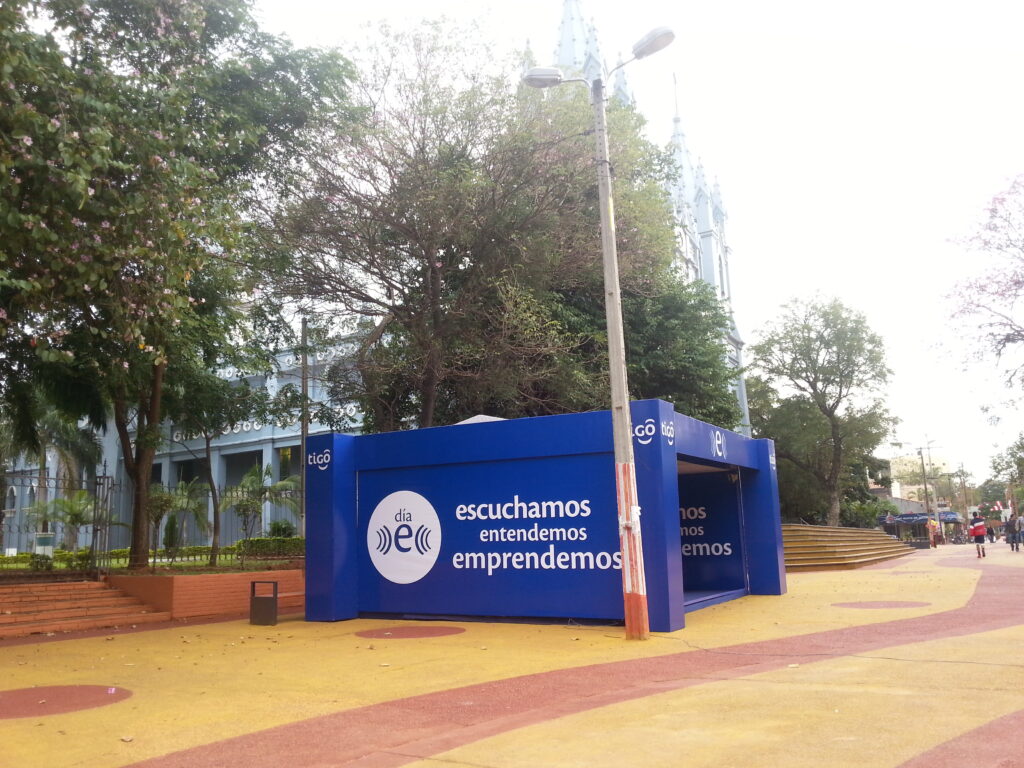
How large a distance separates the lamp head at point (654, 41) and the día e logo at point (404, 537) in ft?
24.0

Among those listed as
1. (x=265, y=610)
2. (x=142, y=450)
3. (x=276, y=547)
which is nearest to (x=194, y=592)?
(x=265, y=610)

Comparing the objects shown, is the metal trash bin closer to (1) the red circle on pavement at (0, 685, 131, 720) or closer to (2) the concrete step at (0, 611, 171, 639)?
(2) the concrete step at (0, 611, 171, 639)

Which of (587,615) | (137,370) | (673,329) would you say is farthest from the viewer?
(673,329)

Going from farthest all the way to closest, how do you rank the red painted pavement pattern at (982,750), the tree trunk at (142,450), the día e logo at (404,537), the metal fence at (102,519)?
1. the tree trunk at (142,450)
2. the metal fence at (102,519)
3. the día e logo at (404,537)
4. the red painted pavement pattern at (982,750)

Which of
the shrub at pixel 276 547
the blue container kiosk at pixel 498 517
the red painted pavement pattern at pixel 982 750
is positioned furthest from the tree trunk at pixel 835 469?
the red painted pavement pattern at pixel 982 750

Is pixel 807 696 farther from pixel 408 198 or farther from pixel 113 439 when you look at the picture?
pixel 113 439

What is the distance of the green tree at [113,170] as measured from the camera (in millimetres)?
8609

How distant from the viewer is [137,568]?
1675cm

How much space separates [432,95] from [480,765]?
14.3 metres

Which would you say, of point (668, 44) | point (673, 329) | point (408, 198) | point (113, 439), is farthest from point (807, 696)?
point (113, 439)

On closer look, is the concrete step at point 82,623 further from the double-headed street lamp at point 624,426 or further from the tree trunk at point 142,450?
the double-headed street lamp at point 624,426

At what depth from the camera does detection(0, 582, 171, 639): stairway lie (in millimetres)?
12992

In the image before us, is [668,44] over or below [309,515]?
over

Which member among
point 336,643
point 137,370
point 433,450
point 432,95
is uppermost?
point 432,95
